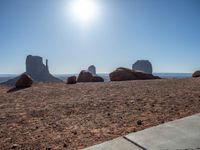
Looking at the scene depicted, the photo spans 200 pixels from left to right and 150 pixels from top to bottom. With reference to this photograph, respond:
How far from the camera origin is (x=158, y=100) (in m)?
8.59

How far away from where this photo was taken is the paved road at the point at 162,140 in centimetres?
408

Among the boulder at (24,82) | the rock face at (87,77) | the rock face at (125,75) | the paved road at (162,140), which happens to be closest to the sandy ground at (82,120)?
the paved road at (162,140)

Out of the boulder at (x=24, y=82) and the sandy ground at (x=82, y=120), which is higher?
the boulder at (x=24, y=82)

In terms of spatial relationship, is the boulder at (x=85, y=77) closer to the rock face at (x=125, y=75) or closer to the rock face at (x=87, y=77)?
the rock face at (x=87, y=77)

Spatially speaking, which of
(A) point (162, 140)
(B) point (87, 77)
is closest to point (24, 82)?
(B) point (87, 77)

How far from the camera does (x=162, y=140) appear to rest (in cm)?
434

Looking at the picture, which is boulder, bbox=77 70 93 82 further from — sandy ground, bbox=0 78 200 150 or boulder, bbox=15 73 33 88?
sandy ground, bbox=0 78 200 150

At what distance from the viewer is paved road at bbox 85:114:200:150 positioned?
4.08m

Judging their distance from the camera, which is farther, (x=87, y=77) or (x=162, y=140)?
(x=87, y=77)

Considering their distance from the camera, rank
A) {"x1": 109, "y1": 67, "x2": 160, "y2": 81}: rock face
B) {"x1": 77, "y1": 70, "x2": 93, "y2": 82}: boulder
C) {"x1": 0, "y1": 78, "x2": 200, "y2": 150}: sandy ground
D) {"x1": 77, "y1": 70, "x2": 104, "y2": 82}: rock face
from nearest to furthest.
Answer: {"x1": 0, "y1": 78, "x2": 200, "y2": 150}: sandy ground, {"x1": 77, "y1": 70, "x2": 104, "y2": 82}: rock face, {"x1": 77, "y1": 70, "x2": 93, "y2": 82}: boulder, {"x1": 109, "y1": 67, "x2": 160, "y2": 81}: rock face

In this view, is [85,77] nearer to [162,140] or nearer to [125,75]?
[125,75]

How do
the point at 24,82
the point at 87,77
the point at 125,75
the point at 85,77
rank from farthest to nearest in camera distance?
the point at 125,75
the point at 85,77
the point at 87,77
the point at 24,82

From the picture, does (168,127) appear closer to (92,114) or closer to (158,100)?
(92,114)

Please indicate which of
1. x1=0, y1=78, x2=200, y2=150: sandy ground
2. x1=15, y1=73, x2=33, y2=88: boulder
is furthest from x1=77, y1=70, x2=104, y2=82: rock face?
x1=0, y1=78, x2=200, y2=150: sandy ground
